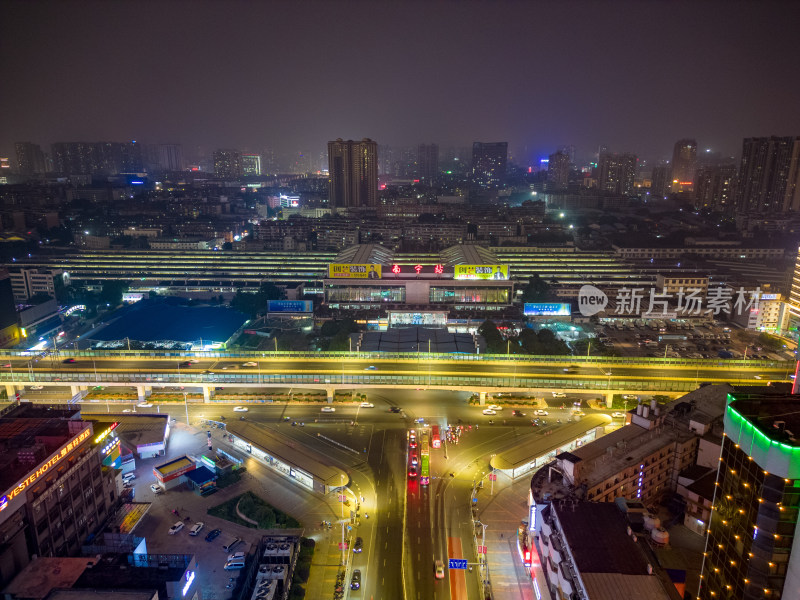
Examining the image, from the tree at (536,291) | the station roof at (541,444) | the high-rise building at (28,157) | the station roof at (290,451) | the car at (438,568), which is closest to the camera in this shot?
the car at (438,568)

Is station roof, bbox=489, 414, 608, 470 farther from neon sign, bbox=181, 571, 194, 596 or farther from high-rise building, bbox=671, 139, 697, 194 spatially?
high-rise building, bbox=671, 139, 697, 194

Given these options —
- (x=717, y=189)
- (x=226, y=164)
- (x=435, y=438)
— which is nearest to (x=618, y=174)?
(x=717, y=189)

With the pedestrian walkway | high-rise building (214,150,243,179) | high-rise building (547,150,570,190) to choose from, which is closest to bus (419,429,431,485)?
the pedestrian walkway

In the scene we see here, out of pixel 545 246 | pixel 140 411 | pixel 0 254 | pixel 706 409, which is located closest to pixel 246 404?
pixel 140 411

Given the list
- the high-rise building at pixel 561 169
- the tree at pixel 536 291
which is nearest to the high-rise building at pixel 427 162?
the high-rise building at pixel 561 169

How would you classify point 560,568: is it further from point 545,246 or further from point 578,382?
point 545,246

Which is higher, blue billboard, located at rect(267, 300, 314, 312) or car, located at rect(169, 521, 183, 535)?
blue billboard, located at rect(267, 300, 314, 312)

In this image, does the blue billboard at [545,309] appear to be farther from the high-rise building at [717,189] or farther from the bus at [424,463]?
the high-rise building at [717,189]
